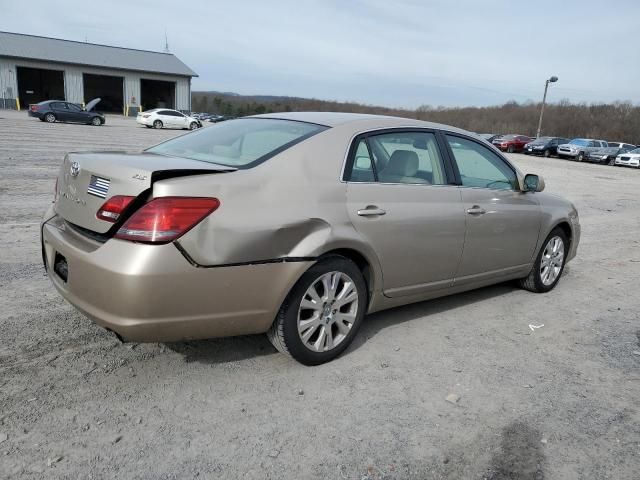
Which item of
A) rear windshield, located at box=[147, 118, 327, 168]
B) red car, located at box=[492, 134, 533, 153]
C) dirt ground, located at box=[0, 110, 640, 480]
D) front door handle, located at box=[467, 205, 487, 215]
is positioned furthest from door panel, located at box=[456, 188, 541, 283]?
red car, located at box=[492, 134, 533, 153]

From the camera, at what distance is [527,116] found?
87312 millimetres

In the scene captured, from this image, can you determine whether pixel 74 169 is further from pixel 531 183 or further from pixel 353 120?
pixel 531 183

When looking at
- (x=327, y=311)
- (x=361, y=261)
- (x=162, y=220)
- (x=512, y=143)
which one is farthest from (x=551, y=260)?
(x=512, y=143)

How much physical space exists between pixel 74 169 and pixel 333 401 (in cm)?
211

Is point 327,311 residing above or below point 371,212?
below

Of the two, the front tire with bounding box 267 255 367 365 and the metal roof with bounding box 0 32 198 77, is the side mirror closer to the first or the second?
the front tire with bounding box 267 255 367 365

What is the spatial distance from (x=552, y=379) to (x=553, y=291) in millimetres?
2242

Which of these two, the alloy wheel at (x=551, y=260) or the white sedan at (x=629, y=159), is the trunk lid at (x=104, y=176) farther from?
the white sedan at (x=629, y=159)

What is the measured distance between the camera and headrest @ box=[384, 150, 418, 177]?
3.90 metres

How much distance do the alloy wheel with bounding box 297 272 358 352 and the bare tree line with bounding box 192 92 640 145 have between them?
187 feet

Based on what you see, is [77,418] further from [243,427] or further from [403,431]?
[403,431]

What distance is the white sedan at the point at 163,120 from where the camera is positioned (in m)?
35.6

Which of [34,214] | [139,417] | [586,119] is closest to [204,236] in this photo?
[139,417]

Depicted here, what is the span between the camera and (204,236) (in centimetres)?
286
